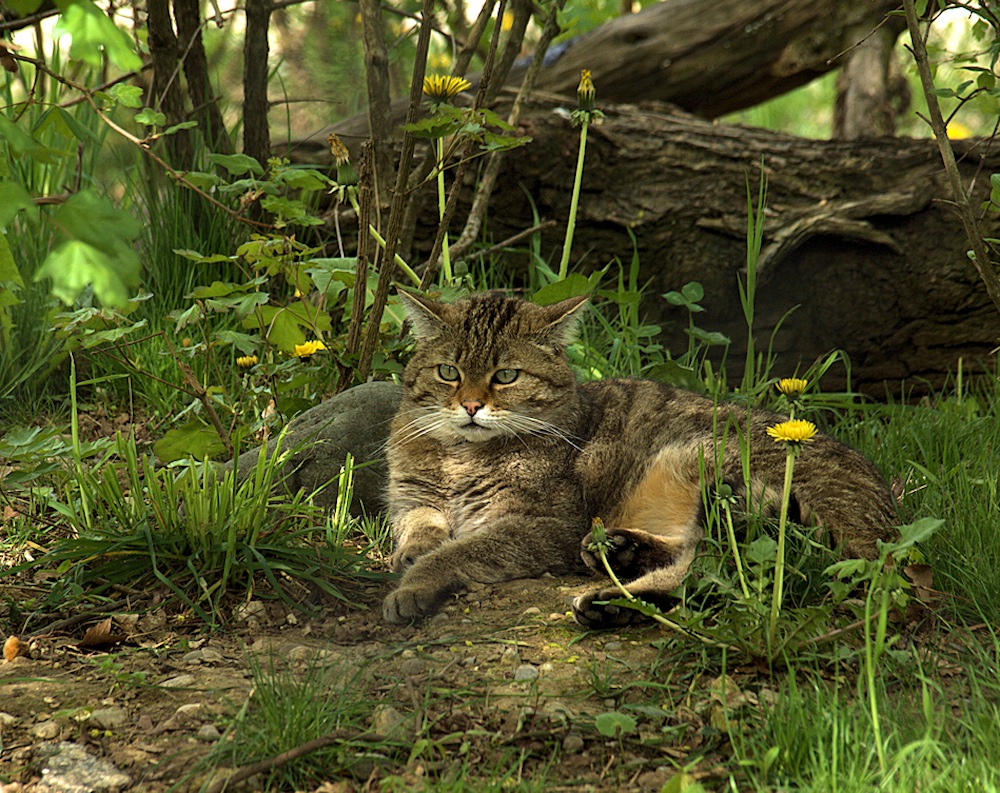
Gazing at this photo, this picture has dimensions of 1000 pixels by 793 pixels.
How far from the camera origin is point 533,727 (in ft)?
7.37

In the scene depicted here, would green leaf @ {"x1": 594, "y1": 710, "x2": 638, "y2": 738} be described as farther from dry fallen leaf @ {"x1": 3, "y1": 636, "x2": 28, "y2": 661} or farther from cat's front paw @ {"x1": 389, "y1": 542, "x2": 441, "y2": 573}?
dry fallen leaf @ {"x1": 3, "y1": 636, "x2": 28, "y2": 661}

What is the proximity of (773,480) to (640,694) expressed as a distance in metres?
0.96

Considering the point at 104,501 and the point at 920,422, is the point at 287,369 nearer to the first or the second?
the point at 104,501

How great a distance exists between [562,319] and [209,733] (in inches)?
77.1

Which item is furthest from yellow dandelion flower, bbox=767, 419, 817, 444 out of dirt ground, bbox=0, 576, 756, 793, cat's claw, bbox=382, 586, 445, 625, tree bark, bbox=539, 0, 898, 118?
tree bark, bbox=539, 0, 898, 118

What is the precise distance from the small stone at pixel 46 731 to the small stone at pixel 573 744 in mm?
1107

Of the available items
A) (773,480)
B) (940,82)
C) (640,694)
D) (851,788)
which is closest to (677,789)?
(851,788)

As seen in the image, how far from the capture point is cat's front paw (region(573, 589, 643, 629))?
8.91 feet

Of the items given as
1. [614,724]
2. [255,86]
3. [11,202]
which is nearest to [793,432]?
[614,724]

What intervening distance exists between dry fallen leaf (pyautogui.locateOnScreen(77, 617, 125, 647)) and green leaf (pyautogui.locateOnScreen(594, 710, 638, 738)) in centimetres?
130

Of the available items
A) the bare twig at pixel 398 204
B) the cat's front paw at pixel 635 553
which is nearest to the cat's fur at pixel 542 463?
the cat's front paw at pixel 635 553

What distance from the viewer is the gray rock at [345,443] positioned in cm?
366

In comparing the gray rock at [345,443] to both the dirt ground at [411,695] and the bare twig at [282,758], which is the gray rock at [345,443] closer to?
the dirt ground at [411,695]

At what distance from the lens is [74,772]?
209cm
